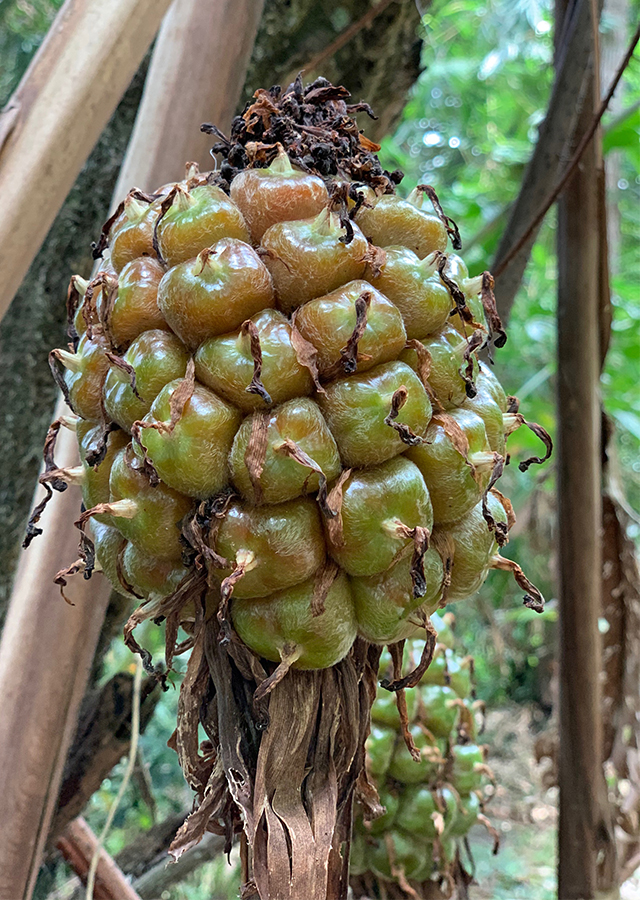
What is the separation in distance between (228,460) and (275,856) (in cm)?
26

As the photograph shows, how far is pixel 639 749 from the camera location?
4.78 ft

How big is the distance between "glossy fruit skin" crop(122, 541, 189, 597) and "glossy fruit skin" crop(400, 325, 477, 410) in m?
0.22

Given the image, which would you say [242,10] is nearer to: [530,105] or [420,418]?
[420,418]

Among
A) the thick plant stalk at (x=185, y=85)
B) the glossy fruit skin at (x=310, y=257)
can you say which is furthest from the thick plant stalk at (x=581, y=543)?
the glossy fruit skin at (x=310, y=257)

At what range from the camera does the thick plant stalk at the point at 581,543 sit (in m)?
1.21

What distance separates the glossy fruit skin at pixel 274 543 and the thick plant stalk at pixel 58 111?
335 mm

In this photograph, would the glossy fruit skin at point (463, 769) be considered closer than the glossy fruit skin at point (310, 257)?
No

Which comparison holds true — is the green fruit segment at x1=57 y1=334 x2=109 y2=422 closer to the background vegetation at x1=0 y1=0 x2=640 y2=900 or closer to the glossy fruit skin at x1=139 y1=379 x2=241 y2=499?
the glossy fruit skin at x1=139 y1=379 x2=241 y2=499

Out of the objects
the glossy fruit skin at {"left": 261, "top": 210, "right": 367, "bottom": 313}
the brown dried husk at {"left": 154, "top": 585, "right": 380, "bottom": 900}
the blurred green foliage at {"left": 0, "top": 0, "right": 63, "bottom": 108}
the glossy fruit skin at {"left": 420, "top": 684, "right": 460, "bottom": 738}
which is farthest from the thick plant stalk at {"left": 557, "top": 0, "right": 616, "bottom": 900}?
the blurred green foliage at {"left": 0, "top": 0, "right": 63, "bottom": 108}

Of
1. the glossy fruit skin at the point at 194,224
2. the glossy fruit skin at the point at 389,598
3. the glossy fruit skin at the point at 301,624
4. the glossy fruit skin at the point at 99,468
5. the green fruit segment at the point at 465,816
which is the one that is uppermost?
the glossy fruit skin at the point at 194,224

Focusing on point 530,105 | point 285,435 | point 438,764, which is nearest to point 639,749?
point 438,764

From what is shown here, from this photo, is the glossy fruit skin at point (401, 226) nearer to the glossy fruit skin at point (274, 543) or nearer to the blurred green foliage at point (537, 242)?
the glossy fruit skin at point (274, 543)

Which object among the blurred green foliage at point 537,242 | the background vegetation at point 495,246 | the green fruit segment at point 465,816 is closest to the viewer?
the green fruit segment at point 465,816

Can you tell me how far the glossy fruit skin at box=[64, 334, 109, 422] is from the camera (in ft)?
1.74
